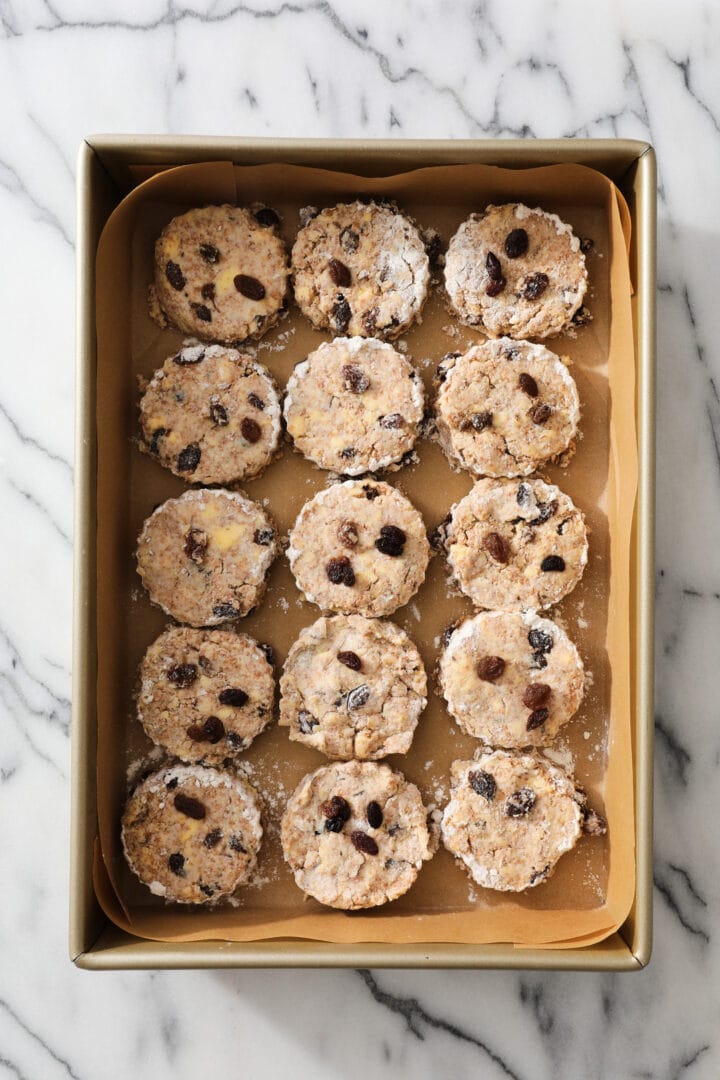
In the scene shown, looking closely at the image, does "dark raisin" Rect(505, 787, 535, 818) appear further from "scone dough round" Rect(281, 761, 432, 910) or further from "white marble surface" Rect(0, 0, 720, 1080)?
"white marble surface" Rect(0, 0, 720, 1080)

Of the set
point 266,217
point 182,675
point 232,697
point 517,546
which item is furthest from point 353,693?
point 266,217

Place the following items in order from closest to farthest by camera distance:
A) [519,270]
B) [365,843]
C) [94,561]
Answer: [94,561] < [365,843] < [519,270]

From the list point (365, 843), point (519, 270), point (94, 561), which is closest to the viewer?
point (94, 561)

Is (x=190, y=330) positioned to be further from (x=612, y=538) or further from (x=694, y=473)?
(x=694, y=473)

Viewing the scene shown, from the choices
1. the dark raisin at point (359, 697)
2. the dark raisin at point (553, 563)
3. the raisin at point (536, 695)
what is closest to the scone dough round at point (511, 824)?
the raisin at point (536, 695)

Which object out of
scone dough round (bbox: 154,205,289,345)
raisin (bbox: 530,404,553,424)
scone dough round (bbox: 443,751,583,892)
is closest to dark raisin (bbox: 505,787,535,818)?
scone dough round (bbox: 443,751,583,892)

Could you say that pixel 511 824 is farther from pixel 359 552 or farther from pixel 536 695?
pixel 359 552

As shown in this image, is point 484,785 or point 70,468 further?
point 70,468
